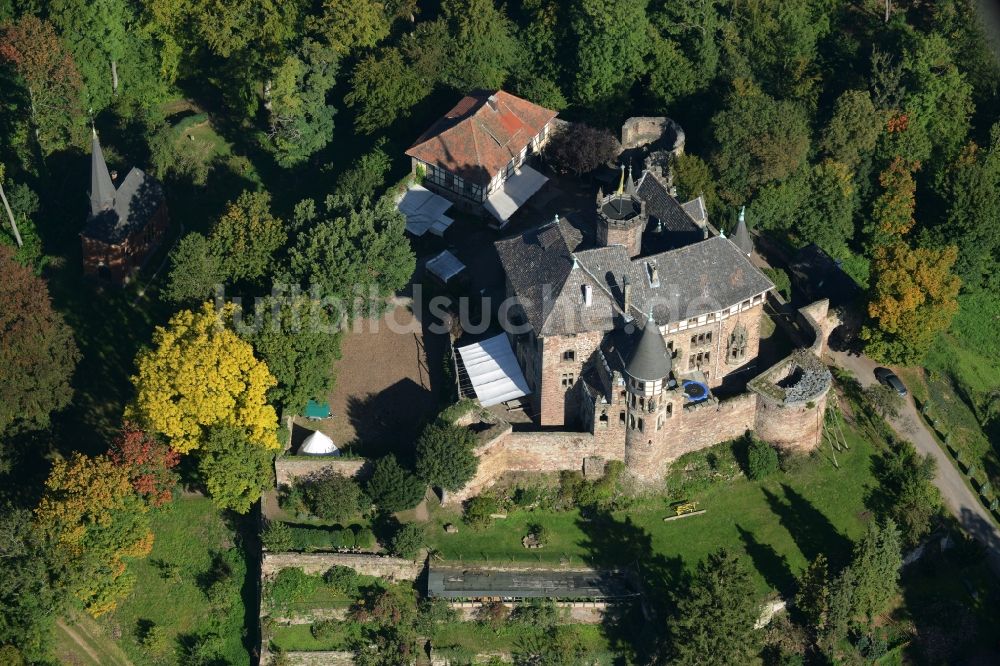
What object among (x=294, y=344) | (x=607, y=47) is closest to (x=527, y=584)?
(x=294, y=344)

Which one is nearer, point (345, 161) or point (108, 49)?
point (345, 161)

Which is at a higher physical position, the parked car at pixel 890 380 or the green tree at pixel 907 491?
the parked car at pixel 890 380

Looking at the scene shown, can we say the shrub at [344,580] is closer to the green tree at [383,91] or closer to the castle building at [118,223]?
the castle building at [118,223]

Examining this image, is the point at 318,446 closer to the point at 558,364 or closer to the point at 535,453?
the point at 535,453

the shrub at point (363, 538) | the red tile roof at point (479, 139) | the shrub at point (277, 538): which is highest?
the red tile roof at point (479, 139)

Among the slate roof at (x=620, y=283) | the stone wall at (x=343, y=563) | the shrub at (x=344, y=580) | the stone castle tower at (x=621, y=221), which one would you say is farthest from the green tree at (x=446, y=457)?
the stone castle tower at (x=621, y=221)
